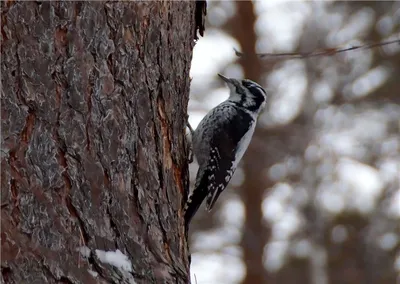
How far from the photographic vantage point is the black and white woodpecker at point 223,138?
4.55 m

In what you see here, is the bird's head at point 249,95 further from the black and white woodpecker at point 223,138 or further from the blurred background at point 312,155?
the blurred background at point 312,155

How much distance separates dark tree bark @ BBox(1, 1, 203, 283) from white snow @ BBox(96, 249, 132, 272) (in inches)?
0.5

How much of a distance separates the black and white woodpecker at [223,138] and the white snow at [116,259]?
70.9 inches

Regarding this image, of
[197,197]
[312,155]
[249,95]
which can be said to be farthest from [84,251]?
[312,155]

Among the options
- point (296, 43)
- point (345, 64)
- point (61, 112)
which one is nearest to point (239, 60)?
point (296, 43)

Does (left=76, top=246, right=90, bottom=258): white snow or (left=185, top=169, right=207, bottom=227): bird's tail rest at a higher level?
(left=185, top=169, right=207, bottom=227): bird's tail

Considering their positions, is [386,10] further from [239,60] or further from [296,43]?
[239,60]

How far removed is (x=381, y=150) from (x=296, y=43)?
6.28ft

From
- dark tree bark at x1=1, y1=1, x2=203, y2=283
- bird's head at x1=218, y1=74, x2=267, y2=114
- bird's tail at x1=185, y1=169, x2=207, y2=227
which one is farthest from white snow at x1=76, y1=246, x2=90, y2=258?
bird's head at x1=218, y1=74, x2=267, y2=114

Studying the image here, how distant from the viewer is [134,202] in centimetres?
260

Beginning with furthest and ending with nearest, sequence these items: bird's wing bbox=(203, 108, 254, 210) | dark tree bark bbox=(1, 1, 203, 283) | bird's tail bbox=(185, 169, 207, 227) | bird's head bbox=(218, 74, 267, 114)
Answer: bird's head bbox=(218, 74, 267, 114) → bird's wing bbox=(203, 108, 254, 210) → bird's tail bbox=(185, 169, 207, 227) → dark tree bark bbox=(1, 1, 203, 283)

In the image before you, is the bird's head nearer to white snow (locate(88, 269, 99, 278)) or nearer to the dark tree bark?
the dark tree bark

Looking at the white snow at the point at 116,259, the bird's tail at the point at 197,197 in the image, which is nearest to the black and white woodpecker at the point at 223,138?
the bird's tail at the point at 197,197

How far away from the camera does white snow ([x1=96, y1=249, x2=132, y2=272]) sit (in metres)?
2.45
